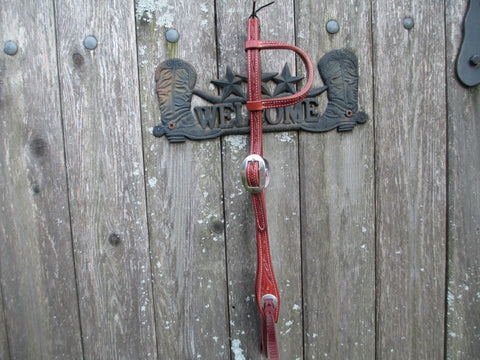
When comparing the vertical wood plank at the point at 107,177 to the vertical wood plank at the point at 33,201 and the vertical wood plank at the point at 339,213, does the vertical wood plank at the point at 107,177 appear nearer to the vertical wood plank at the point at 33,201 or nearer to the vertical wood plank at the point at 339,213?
the vertical wood plank at the point at 33,201

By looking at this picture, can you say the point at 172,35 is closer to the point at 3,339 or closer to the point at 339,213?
the point at 339,213

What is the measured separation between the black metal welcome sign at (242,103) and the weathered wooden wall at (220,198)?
0.06 feet

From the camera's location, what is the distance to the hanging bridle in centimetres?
60

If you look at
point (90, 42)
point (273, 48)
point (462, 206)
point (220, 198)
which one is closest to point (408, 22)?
point (273, 48)

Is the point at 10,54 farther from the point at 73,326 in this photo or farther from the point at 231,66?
the point at 73,326

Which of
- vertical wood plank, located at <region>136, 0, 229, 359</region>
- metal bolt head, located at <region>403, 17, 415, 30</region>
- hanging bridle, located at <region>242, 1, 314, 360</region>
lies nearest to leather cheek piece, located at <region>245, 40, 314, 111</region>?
hanging bridle, located at <region>242, 1, 314, 360</region>

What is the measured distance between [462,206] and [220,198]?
1.66ft

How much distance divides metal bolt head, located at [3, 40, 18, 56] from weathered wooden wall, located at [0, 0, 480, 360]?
13 millimetres

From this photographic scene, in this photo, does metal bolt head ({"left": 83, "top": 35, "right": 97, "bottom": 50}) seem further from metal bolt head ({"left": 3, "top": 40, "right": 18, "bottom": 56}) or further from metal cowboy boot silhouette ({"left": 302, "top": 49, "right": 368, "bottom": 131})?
metal cowboy boot silhouette ({"left": 302, "top": 49, "right": 368, "bottom": 131})

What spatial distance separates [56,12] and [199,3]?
0.28m

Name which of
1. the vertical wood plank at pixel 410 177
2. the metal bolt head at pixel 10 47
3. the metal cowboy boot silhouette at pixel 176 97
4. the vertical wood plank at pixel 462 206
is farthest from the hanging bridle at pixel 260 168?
the metal bolt head at pixel 10 47

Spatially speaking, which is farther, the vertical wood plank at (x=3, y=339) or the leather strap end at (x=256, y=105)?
the vertical wood plank at (x=3, y=339)

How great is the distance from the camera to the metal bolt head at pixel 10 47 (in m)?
0.66

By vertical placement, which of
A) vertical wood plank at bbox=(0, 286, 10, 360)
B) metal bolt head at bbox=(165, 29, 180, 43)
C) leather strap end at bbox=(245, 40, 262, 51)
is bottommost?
vertical wood plank at bbox=(0, 286, 10, 360)
